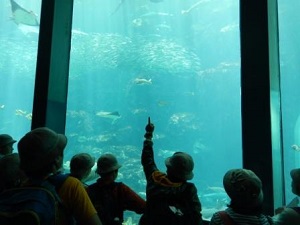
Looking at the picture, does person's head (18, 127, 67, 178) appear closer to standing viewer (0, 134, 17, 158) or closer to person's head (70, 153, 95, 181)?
person's head (70, 153, 95, 181)

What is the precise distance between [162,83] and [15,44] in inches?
866

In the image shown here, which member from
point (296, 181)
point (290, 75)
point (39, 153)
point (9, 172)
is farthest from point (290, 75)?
point (39, 153)

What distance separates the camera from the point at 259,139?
2.73 m

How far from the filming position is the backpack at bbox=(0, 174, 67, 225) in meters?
1.18

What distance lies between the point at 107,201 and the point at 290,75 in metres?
37.4

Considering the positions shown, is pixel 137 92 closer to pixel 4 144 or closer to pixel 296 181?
pixel 4 144

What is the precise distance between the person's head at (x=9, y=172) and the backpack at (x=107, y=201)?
644 mm

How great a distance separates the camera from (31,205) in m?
1.21

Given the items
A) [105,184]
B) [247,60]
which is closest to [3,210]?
[105,184]

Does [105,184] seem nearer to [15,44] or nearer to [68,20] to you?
[68,20]

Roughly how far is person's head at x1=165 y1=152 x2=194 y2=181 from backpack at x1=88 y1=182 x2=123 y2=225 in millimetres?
398

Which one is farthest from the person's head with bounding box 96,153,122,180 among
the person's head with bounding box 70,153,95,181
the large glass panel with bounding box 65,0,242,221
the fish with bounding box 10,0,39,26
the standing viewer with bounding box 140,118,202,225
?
the large glass panel with bounding box 65,0,242,221

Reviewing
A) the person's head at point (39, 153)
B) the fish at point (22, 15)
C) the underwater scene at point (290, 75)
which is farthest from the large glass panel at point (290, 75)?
the person's head at point (39, 153)

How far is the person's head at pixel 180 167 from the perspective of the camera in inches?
84.1
